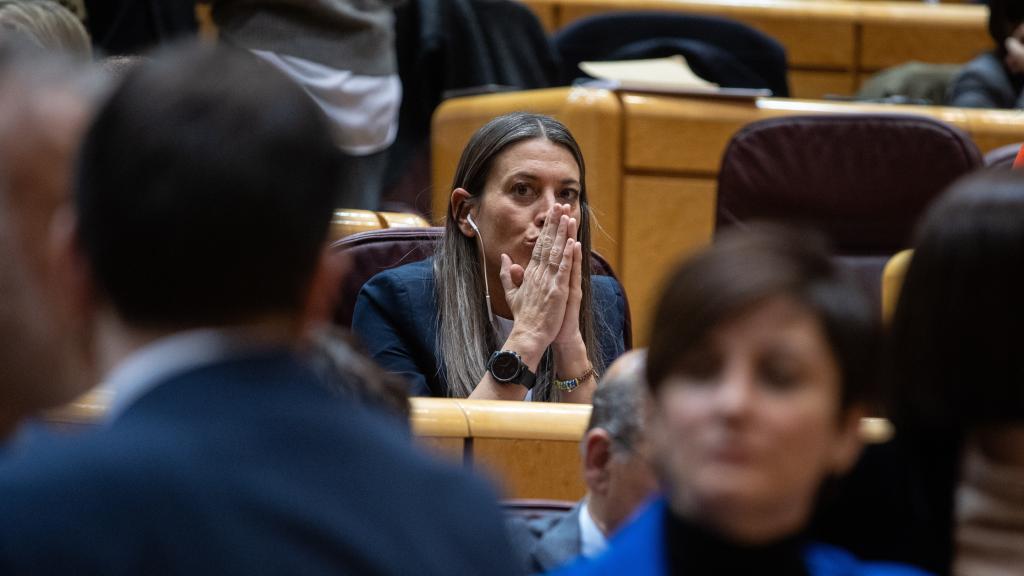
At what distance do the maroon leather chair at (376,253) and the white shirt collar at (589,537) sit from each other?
3.80 feet

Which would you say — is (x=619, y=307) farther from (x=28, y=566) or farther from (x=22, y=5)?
(x=28, y=566)

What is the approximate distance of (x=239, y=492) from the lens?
887 mm

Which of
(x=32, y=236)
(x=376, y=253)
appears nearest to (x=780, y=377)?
(x=32, y=236)

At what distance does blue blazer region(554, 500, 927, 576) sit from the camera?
3.67ft

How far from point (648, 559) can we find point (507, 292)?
Answer: 1.49 m

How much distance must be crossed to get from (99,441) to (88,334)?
0.15 meters

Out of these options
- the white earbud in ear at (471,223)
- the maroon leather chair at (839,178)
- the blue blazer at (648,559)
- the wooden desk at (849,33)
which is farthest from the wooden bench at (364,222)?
the wooden desk at (849,33)

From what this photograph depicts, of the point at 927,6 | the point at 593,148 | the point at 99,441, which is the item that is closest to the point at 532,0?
the point at 927,6

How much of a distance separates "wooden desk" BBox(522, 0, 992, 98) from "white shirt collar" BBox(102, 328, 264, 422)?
4731 mm

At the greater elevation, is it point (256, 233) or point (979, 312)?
point (256, 233)

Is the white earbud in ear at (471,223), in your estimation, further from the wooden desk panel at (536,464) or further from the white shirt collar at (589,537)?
the white shirt collar at (589,537)

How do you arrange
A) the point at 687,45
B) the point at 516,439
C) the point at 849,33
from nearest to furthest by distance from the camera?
the point at 516,439
the point at 687,45
the point at 849,33

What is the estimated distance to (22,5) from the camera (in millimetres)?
2762

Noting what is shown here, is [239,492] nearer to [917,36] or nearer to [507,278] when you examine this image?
[507,278]
